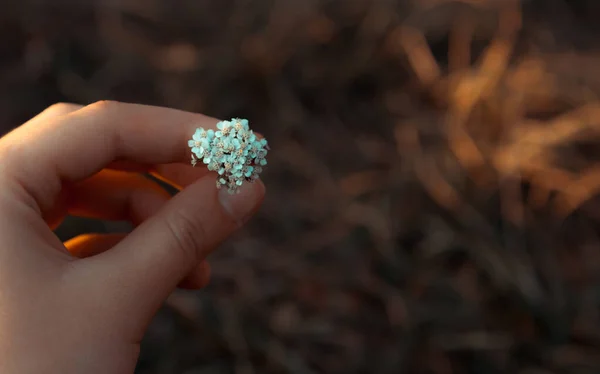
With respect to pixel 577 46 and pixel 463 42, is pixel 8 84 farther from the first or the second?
pixel 577 46

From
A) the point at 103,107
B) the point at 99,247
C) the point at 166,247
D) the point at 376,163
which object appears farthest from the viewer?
the point at 376,163

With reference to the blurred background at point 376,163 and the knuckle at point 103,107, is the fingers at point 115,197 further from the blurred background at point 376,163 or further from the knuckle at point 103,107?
the blurred background at point 376,163

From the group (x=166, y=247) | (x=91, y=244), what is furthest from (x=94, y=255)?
(x=91, y=244)

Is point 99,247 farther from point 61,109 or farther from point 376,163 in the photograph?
point 376,163

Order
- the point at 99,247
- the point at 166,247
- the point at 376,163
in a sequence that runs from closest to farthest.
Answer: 1. the point at 166,247
2. the point at 99,247
3. the point at 376,163

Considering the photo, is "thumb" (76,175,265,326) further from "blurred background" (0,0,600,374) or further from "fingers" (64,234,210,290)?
"blurred background" (0,0,600,374)

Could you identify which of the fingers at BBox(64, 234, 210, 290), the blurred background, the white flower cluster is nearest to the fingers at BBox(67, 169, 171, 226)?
the fingers at BBox(64, 234, 210, 290)
